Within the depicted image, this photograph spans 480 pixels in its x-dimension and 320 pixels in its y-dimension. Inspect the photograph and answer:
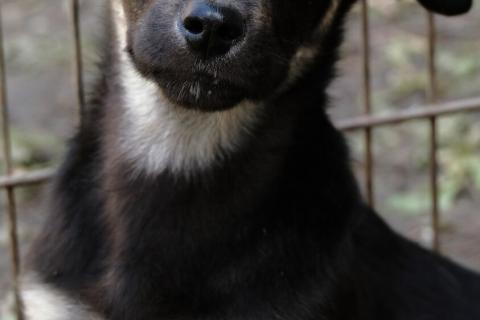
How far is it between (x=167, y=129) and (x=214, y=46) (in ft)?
2.24

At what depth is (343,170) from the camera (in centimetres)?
380

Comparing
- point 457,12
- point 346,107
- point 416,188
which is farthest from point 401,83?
point 457,12

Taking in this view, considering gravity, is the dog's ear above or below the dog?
above

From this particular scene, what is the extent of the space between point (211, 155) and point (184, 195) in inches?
7.1

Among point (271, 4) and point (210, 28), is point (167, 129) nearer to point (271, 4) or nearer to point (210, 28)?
point (271, 4)

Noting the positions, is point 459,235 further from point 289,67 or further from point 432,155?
point 289,67

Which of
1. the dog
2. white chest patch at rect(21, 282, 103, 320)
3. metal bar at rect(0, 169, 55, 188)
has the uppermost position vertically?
the dog

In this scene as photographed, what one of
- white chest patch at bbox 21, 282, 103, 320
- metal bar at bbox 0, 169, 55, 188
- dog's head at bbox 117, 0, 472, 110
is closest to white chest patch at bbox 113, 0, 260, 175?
dog's head at bbox 117, 0, 472, 110

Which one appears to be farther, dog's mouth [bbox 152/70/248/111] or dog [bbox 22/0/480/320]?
dog [bbox 22/0/480/320]

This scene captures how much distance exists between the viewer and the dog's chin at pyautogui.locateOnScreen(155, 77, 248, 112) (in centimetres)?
336

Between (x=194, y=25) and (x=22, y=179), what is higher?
(x=194, y=25)

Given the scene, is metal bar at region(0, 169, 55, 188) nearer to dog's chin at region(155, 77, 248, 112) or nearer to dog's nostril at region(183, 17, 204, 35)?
dog's chin at region(155, 77, 248, 112)

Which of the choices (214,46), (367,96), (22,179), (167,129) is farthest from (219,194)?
(367,96)

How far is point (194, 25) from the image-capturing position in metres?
3.21
